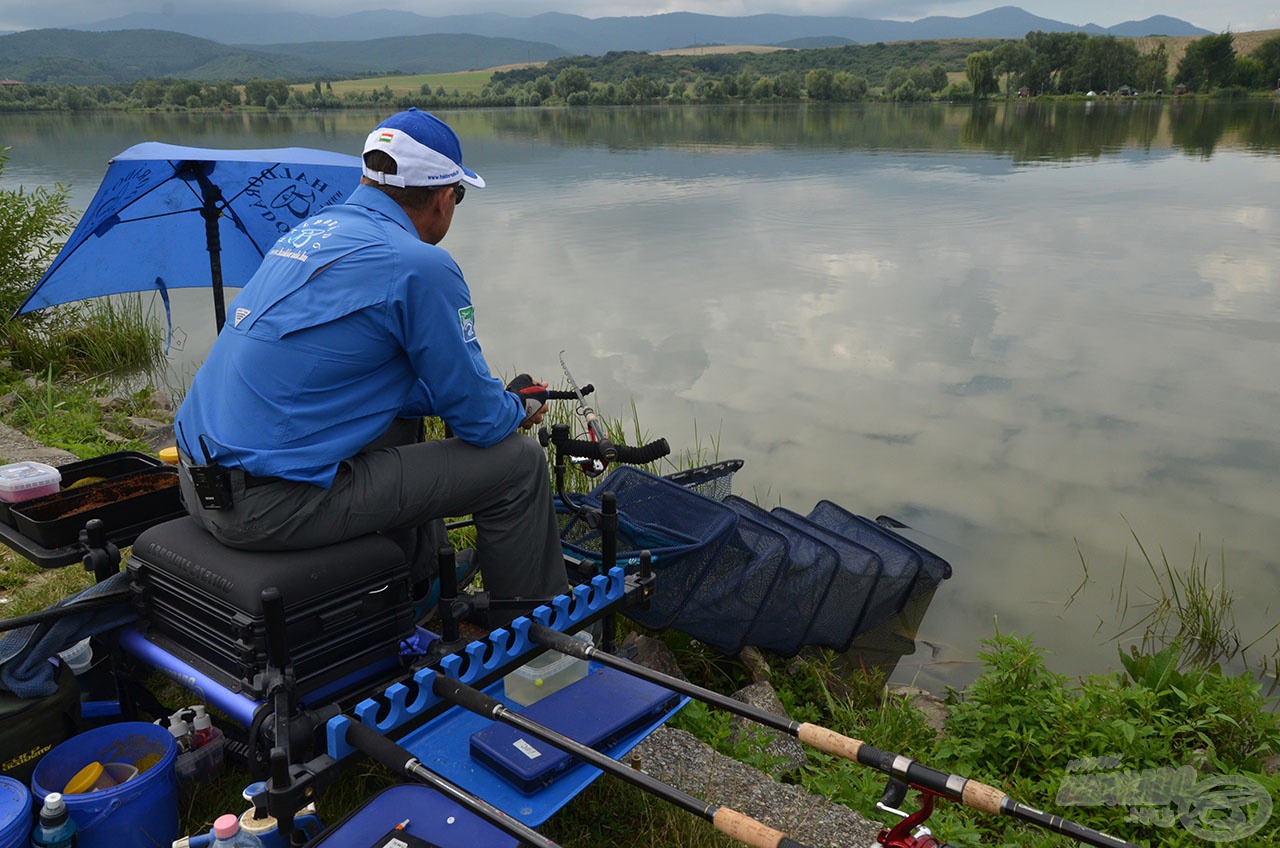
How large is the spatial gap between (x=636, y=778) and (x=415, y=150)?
182cm

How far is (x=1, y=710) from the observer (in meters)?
2.45

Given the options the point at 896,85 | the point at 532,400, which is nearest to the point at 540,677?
the point at 532,400

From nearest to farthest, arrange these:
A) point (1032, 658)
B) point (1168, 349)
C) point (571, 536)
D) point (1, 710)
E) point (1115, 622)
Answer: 1. point (1, 710)
2. point (1032, 658)
3. point (571, 536)
4. point (1115, 622)
5. point (1168, 349)

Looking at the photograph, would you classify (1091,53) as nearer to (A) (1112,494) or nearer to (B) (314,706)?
(A) (1112,494)

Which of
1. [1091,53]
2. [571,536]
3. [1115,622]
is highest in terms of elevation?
[1091,53]

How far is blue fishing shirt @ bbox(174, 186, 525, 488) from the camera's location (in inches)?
94.5

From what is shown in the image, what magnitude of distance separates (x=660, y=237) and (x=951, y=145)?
16661 mm

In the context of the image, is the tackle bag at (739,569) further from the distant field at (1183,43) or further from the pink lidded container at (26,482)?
the distant field at (1183,43)

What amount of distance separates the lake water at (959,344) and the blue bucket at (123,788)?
318 centimetres

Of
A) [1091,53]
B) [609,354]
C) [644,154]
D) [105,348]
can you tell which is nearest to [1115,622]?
[609,354]

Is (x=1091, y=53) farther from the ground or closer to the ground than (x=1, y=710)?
farther from the ground

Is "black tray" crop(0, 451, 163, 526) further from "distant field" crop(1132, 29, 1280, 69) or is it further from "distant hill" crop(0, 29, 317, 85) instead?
"distant hill" crop(0, 29, 317, 85)

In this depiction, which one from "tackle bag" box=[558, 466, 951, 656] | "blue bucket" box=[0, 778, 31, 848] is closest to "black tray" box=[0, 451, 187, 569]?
"blue bucket" box=[0, 778, 31, 848]

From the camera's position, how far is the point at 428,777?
197 centimetres
